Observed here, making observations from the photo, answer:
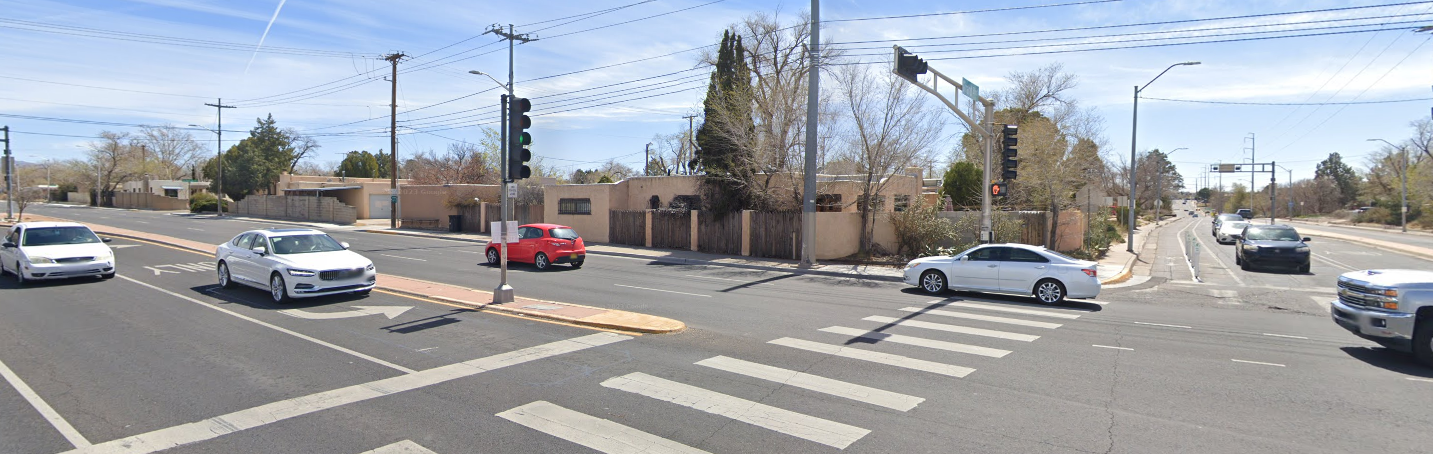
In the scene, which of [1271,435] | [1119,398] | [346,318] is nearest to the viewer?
[1271,435]

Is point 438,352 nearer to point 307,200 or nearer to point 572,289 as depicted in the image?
point 572,289

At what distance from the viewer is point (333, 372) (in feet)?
25.3

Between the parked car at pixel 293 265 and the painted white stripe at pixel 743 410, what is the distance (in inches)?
305

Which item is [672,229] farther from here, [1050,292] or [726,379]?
[726,379]

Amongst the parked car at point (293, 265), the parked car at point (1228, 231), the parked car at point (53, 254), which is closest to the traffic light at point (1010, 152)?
the parked car at point (293, 265)

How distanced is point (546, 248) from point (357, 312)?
28.2 feet

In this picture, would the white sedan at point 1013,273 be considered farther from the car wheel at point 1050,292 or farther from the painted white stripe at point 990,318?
the painted white stripe at point 990,318

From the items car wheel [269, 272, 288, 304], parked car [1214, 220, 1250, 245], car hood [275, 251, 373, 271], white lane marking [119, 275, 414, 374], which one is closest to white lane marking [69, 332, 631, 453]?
white lane marking [119, 275, 414, 374]

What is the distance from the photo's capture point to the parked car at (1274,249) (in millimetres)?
21344

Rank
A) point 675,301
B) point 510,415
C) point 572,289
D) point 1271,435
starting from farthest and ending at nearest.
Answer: point 572,289
point 675,301
point 510,415
point 1271,435

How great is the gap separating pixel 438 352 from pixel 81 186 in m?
112

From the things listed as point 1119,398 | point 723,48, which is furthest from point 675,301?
point 723,48

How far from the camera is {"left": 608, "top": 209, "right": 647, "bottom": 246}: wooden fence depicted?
29875mm

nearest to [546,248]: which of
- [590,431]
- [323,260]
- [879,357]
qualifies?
[323,260]
